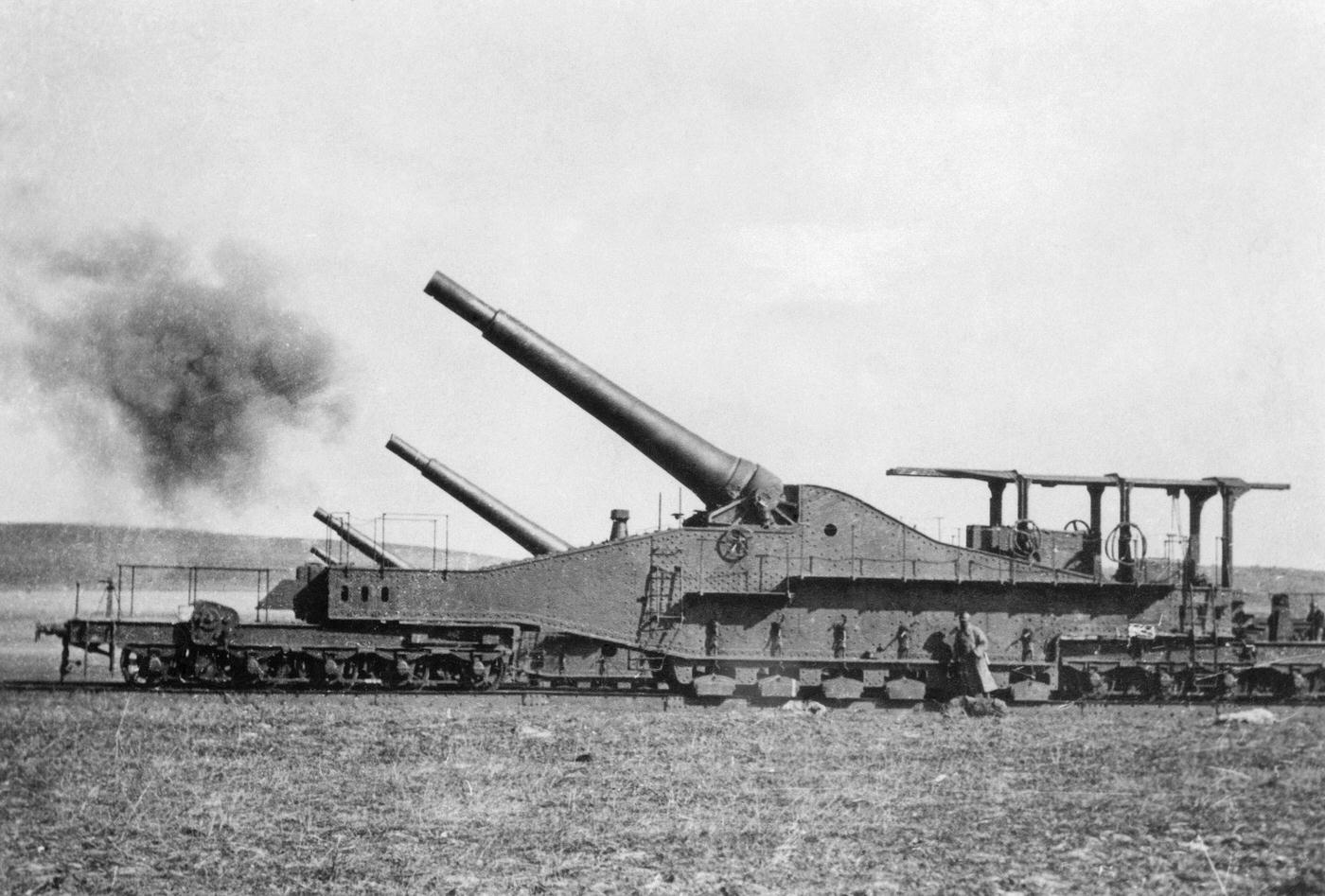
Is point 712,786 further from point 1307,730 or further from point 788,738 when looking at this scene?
point 1307,730

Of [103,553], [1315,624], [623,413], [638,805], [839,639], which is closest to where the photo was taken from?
[638,805]

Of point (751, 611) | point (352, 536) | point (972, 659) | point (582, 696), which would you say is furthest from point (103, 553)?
point (972, 659)

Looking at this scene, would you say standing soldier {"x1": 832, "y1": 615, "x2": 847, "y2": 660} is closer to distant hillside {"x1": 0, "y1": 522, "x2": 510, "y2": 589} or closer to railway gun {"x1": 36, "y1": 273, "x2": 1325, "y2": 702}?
railway gun {"x1": 36, "y1": 273, "x2": 1325, "y2": 702}

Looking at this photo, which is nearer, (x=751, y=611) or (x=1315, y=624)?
(x=751, y=611)

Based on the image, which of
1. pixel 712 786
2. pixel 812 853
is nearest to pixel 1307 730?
pixel 712 786

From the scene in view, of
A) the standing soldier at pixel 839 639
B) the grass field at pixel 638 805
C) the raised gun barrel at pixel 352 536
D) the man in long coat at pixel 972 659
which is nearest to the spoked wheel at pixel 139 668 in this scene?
the grass field at pixel 638 805

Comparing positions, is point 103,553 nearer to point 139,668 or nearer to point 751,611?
point 139,668

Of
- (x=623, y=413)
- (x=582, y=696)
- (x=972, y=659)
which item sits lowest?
(x=582, y=696)

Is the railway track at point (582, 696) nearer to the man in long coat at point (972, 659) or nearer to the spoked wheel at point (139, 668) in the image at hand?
the spoked wheel at point (139, 668)
